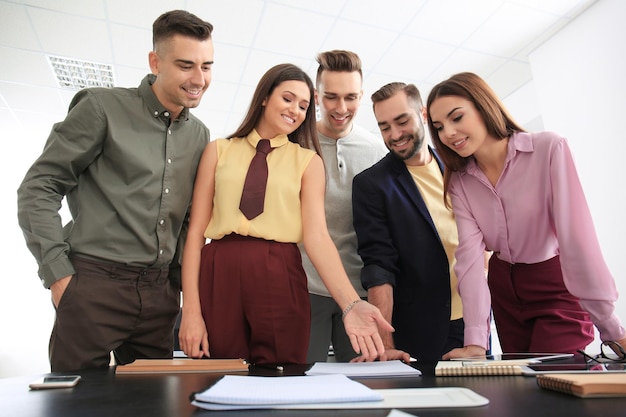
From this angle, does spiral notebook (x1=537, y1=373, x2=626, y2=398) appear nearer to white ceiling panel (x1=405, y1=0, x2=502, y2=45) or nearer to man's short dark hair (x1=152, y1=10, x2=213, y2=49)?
man's short dark hair (x1=152, y1=10, x2=213, y2=49)

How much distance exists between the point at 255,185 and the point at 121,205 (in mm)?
445

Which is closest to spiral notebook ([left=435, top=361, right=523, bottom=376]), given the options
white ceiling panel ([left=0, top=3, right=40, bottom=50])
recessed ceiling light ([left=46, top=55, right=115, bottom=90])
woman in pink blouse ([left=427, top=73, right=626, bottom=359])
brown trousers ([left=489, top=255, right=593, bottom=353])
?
woman in pink blouse ([left=427, top=73, right=626, bottom=359])

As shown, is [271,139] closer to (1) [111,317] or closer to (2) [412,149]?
(2) [412,149]

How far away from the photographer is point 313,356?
1678mm

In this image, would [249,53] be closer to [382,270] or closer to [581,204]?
[382,270]

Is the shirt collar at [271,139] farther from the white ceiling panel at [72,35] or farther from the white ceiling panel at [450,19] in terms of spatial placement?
the white ceiling panel at [72,35]

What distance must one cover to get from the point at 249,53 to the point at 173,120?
8.36 ft

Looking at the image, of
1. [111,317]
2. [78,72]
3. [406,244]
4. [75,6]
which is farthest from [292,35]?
[111,317]

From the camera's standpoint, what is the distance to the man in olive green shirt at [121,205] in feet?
4.37

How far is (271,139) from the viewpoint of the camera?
1.53 metres

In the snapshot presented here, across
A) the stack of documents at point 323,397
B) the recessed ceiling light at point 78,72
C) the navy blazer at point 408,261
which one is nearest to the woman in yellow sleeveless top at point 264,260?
the navy blazer at point 408,261

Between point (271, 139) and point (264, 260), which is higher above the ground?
point (271, 139)

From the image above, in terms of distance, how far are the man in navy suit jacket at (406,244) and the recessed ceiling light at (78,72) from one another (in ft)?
11.0

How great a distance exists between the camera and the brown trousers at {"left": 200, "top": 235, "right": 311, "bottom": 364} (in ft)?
4.08
